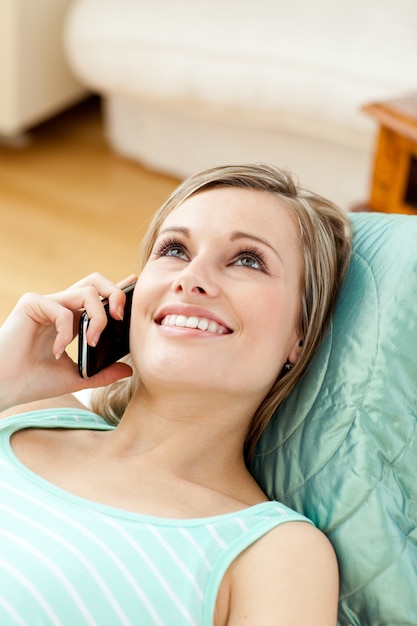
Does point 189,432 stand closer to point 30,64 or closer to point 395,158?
point 395,158

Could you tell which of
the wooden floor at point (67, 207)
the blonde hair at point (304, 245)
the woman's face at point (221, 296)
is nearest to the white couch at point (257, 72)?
the wooden floor at point (67, 207)

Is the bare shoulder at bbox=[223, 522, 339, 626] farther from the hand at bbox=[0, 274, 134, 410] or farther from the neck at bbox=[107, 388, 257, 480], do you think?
the hand at bbox=[0, 274, 134, 410]

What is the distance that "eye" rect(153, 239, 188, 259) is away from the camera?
1.29 m

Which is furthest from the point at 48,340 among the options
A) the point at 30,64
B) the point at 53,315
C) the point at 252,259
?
the point at 30,64

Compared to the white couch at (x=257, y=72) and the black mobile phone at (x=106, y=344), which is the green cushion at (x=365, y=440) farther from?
the white couch at (x=257, y=72)

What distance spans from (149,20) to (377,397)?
1.98 meters

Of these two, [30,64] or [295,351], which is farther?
[30,64]

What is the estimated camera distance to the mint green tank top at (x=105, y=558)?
1.04 m

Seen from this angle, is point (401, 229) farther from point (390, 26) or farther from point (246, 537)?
point (390, 26)

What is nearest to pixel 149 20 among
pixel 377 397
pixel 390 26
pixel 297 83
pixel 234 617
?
pixel 297 83

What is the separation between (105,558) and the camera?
1077mm

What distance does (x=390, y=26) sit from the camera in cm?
270

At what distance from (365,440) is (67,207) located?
1911 mm

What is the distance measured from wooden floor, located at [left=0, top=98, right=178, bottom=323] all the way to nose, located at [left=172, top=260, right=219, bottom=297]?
4.08ft
